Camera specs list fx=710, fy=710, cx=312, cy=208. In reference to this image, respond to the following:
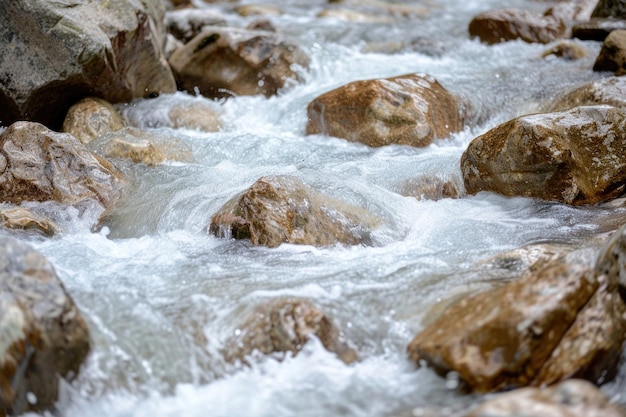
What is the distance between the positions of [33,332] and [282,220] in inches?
83.5

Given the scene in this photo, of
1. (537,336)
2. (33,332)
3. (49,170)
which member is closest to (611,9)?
(49,170)

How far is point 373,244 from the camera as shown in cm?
521

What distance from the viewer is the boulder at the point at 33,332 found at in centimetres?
326

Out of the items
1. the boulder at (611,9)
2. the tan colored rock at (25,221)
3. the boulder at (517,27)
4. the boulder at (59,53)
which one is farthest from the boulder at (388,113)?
the boulder at (611,9)

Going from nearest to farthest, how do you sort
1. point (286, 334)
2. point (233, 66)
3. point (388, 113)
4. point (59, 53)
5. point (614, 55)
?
point (286, 334), point (59, 53), point (388, 113), point (614, 55), point (233, 66)

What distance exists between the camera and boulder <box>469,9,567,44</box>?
10383 millimetres

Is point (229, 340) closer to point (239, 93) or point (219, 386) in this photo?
point (219, 386)

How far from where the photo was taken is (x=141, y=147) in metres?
6.74

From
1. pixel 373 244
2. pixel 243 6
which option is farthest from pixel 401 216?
pixel 243 6

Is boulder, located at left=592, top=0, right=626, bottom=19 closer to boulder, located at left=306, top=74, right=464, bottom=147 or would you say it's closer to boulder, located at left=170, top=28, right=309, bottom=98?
boulder, located at left=306, top=74, right=464, bottom=147

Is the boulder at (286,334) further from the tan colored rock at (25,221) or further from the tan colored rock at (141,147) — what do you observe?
the tan colored rock at (141,147)

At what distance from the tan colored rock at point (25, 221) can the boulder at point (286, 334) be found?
6.93ft

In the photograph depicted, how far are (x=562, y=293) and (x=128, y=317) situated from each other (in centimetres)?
236

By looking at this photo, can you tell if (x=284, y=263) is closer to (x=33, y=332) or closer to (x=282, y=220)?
(x=282, y=220)
